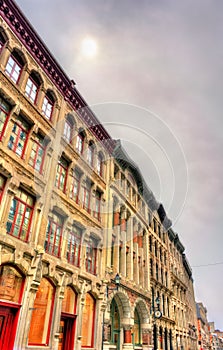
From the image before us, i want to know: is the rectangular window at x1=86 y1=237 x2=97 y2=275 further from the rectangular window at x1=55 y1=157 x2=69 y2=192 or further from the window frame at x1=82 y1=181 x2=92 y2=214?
the rectangular window at x1=55 y1=157 x2=69 y2=192

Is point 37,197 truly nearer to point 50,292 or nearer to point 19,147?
point 19,147

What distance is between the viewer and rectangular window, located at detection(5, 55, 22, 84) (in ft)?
43.5

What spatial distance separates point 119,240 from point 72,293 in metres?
7.04

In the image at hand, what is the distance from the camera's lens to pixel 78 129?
59.3ft

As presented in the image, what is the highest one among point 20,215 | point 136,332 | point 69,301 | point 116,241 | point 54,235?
point 116,241

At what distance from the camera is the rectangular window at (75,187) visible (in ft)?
53.0

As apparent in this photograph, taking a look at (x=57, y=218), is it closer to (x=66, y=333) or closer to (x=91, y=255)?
(x=91, y=255)

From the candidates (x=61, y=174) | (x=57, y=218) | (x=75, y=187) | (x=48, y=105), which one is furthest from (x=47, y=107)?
(x=57, y=218)

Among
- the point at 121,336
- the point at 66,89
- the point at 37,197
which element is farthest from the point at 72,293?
the point at 66,89

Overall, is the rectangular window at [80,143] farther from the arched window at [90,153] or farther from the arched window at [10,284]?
the arched window at [10,284]

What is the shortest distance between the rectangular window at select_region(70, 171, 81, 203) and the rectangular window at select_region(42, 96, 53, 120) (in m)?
3.77

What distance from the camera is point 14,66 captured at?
13.8 metres

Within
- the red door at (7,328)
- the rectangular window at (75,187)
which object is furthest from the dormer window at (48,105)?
the red door at (7,328)

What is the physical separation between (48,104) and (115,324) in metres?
15.0
